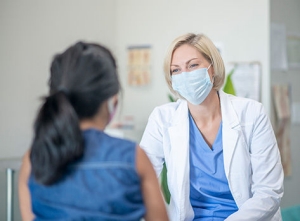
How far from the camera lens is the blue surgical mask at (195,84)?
6.69 feet

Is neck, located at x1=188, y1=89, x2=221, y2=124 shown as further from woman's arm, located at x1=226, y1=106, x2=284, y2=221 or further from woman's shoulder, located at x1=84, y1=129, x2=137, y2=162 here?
woman's shoulder, located at x1=84, y1=129, x2=137, y2=162

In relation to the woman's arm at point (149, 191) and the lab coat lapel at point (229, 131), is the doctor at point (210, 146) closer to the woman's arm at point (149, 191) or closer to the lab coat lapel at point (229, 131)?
the lab coat lapel at point (229, 131)

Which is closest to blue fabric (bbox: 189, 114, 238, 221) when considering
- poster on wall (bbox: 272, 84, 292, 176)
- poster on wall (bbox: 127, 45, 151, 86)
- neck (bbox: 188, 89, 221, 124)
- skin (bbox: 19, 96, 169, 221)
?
neck (bbox: 188, 89, 221, 124)

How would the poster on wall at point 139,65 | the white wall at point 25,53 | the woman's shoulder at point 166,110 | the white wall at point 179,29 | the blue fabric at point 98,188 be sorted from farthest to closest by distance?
the poster on wall at point 139,65, the white wall at point 179,29, the white wall at point 25,53, the woman's shoulder at point 166,110, the blue fabric at point 98,188

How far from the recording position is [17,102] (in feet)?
10.2

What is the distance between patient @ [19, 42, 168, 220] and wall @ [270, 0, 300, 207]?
Result: 2393 mm

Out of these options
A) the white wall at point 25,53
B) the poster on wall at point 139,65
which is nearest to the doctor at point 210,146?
the white wall at point 25,53

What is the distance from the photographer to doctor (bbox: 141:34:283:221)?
6.25ft

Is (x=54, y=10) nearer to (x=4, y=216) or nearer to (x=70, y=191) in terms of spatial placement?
(x=4, y=216)

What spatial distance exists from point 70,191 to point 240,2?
96.7 inches

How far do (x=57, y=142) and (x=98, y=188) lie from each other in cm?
14

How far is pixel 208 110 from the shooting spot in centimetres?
208

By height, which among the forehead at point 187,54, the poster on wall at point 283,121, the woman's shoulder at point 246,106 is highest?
the forehead at point 187,54

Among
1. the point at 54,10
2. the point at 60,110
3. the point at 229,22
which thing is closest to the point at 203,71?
the point at 60,110
